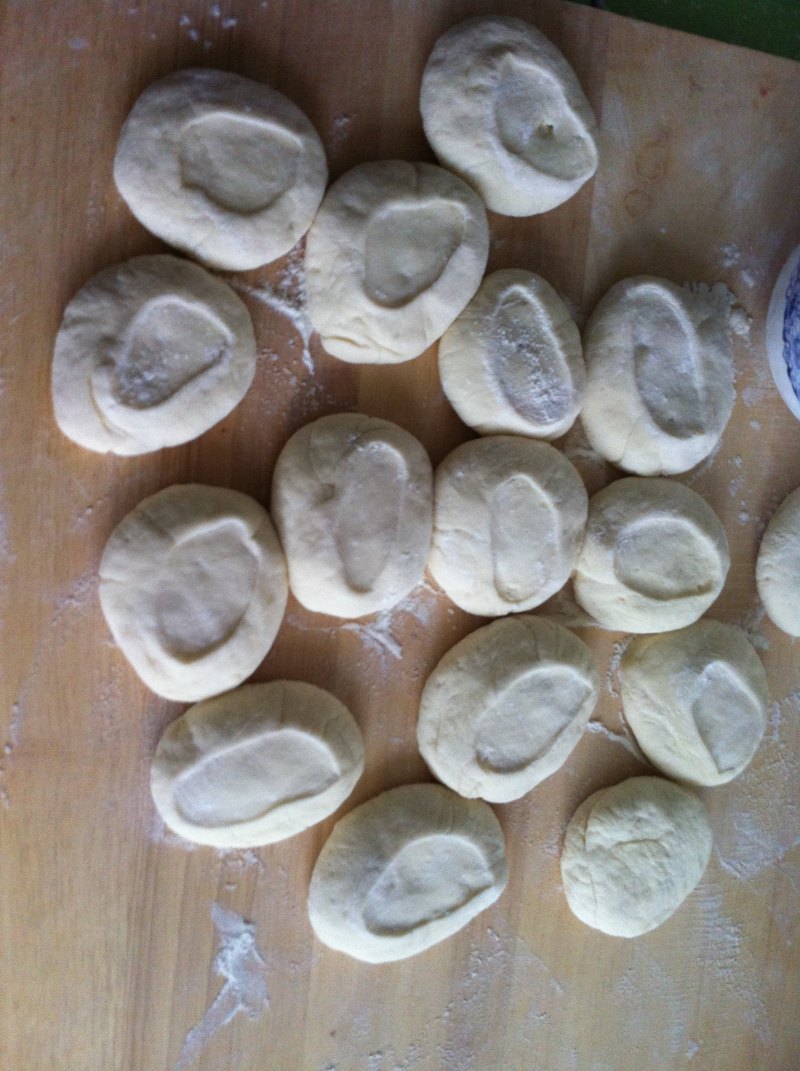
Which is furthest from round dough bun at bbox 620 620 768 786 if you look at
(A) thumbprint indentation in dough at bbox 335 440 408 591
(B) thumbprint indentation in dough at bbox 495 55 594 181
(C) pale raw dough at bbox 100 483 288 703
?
(B) thumbprint indentation in dough at bbox 495 55 594 181

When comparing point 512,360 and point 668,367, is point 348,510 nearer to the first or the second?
point 512,360

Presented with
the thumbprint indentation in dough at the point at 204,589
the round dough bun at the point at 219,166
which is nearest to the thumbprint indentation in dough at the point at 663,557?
the thumbprint indentation in dough at the point at 204,589

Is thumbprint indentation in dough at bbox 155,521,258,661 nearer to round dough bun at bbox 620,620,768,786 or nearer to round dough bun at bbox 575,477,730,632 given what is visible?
round dough bun at bbox 575,477,730,632

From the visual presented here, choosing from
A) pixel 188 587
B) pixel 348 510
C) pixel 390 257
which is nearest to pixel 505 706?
pixel 348 510

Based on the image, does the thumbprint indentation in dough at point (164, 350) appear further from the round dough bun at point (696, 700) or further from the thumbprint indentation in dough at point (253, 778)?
the round dough bun at point (696, 700)

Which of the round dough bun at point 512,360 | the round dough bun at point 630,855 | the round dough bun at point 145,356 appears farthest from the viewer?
the round dough bun at point 630,855
